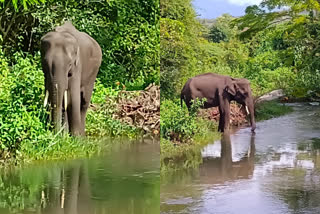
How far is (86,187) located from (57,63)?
864 millimetres

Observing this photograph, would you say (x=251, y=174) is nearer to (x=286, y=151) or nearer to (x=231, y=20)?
(x=286, y=151)

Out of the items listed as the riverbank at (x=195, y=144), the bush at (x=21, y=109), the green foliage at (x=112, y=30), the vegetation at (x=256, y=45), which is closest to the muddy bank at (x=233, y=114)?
the riverbank at (x=195, y=144)

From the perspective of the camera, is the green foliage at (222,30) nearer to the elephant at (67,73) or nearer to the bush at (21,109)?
the elephant at (67,73)

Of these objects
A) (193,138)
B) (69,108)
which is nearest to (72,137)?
(69,108)

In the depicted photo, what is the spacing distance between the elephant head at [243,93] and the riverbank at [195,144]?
0.04 metres

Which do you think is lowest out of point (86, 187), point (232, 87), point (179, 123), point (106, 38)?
point (86, 187)

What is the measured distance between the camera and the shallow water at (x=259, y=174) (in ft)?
7.81

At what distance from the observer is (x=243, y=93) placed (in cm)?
337

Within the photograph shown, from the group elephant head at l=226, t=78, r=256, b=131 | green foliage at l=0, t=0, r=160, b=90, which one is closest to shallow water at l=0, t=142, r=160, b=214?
elephant head at l=226, t=78, r=256, b=131

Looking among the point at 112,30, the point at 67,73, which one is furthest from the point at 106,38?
the point at 67,73

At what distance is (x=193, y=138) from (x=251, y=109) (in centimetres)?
34

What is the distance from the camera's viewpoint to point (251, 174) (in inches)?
105

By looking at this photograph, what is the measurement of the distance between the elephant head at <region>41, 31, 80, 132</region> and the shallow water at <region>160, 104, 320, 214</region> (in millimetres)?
930

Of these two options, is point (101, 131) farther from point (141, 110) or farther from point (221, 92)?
point (221, 92)
